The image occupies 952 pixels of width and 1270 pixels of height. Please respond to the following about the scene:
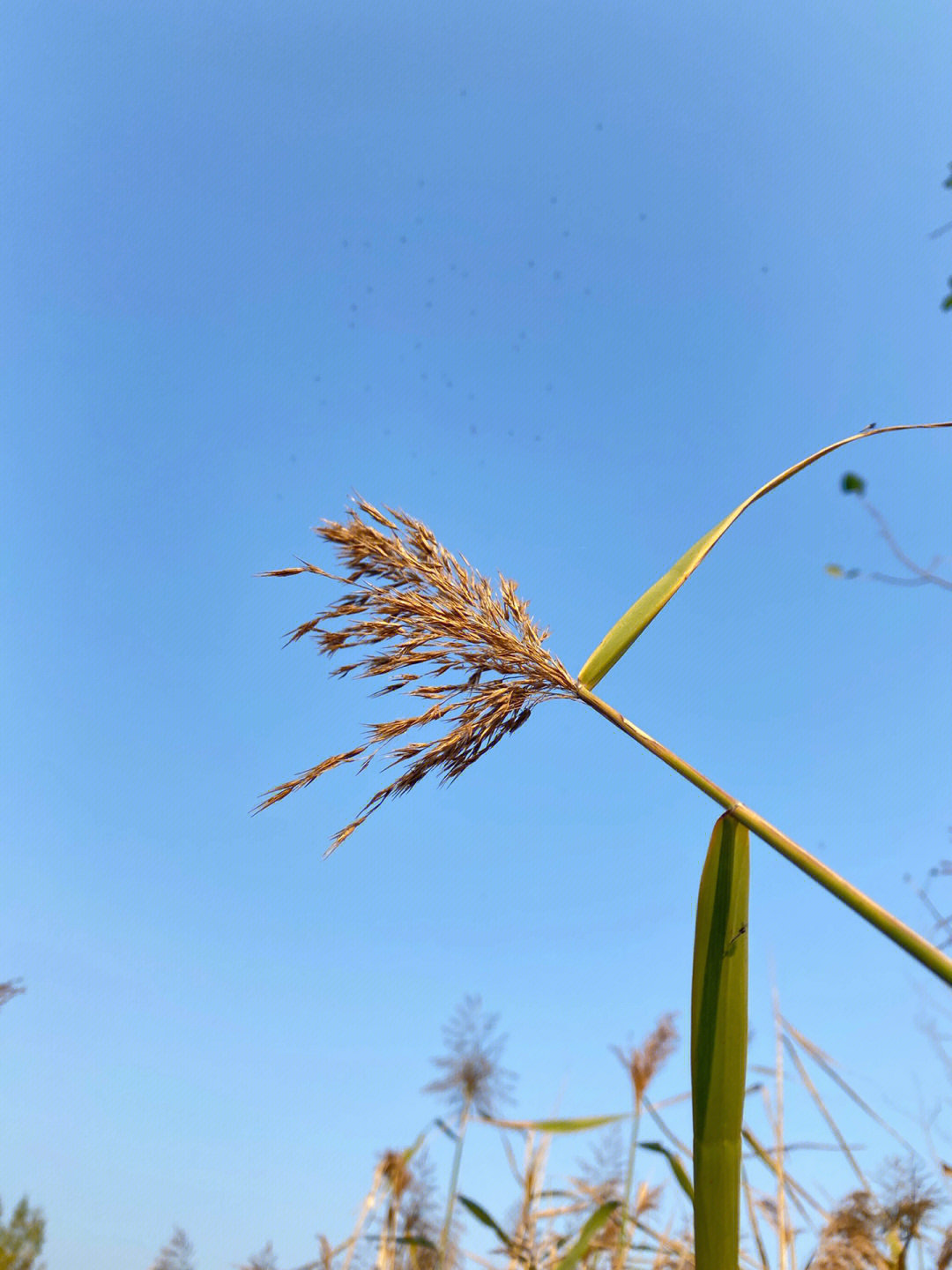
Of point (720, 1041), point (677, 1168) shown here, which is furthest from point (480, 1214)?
point (720, 1041)

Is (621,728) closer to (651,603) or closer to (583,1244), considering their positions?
(651,603)

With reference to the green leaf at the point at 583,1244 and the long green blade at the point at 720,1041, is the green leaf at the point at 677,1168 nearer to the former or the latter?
the green leaf at the point at 583,1244

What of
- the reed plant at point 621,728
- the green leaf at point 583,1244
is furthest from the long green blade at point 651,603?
the green leaf at point 583,1244

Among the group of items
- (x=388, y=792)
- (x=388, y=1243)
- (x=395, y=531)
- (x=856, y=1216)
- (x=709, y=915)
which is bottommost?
(x=388, y=1243)

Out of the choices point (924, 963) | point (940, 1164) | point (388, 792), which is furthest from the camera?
point (940, 1164)

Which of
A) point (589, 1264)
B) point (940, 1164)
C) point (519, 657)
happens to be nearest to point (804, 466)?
point (519, 657)

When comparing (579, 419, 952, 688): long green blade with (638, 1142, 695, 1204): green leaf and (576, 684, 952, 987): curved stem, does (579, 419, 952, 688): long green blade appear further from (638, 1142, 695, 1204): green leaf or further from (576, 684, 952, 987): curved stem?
(638, 1142, 695, 1204): green leaf

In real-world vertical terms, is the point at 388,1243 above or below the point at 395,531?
below

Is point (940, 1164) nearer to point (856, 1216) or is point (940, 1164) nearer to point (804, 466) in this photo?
point (856, 1216)
